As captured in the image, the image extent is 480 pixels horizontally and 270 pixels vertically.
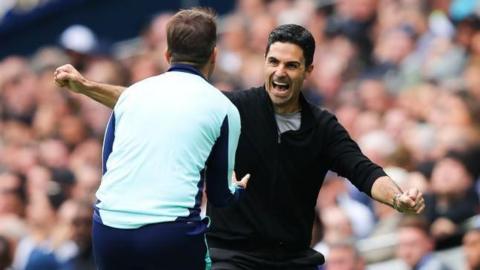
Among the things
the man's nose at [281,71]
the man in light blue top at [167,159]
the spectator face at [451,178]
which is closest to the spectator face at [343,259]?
the spectator face at [451,178]

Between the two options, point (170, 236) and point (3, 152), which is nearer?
point (170, 236)

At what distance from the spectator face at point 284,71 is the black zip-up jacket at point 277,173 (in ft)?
0.30

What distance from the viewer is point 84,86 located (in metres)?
6.80

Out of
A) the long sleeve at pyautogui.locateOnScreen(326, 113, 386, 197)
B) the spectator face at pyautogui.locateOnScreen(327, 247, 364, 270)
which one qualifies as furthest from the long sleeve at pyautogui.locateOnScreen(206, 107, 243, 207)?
the spectator face at pyautogui.locateOnScreen(327, 247, 364, 270)

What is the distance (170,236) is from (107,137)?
556 millimetres

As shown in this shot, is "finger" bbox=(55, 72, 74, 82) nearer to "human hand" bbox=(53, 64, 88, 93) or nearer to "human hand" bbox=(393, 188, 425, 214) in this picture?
"human hand" bbox=(53, 64, 88, 93)

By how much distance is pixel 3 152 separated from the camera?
54.6 ft

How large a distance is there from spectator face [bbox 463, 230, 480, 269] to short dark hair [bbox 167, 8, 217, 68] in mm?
3904

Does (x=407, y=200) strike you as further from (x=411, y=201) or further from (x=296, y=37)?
(x=296, y=37)

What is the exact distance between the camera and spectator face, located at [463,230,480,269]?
9.81m

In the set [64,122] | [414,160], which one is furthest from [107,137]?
[64,122]

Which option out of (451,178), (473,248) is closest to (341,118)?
(451,178)

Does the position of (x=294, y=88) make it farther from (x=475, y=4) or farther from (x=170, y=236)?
(x=475, y=4)

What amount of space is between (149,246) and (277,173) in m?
1.39
